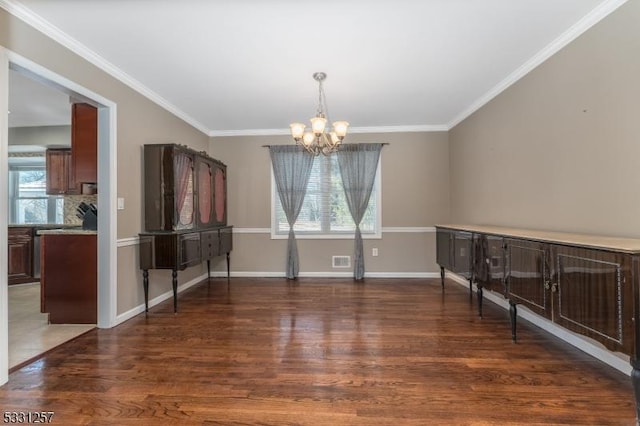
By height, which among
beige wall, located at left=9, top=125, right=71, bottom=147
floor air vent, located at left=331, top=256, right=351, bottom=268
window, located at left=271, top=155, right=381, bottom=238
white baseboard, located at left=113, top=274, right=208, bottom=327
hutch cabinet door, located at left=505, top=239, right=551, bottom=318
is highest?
beige wall, located at left=9, top=125, right=71, bottom=147

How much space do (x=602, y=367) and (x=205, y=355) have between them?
285cm

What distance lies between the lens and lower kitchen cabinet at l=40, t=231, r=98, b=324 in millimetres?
2939

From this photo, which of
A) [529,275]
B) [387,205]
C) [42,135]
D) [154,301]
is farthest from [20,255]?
[529,275]

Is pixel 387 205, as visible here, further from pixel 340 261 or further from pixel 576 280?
pixel 576 280

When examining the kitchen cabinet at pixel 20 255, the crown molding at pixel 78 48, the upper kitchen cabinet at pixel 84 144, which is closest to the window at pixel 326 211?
the crown molding at pixel 78 48

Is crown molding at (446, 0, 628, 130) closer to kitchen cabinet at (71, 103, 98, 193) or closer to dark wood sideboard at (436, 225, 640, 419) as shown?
dark wood sideboard at (436, 225, 640, 419)

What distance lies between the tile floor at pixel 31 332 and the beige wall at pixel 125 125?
44 cm

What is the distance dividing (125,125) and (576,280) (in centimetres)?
400

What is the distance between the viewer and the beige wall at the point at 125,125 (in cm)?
221

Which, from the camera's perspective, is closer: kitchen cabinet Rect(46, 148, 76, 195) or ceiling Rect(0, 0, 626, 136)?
ceiling Rect(0, 0, 626, 136)

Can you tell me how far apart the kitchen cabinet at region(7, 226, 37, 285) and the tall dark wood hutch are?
290 cm

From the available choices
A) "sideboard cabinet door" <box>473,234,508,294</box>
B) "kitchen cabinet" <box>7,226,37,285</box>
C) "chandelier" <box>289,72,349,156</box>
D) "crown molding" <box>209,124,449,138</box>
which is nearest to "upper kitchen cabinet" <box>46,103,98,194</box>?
"chandelier" <box>289,72,349,156</box>

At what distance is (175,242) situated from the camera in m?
3.25

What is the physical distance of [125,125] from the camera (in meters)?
3.14
